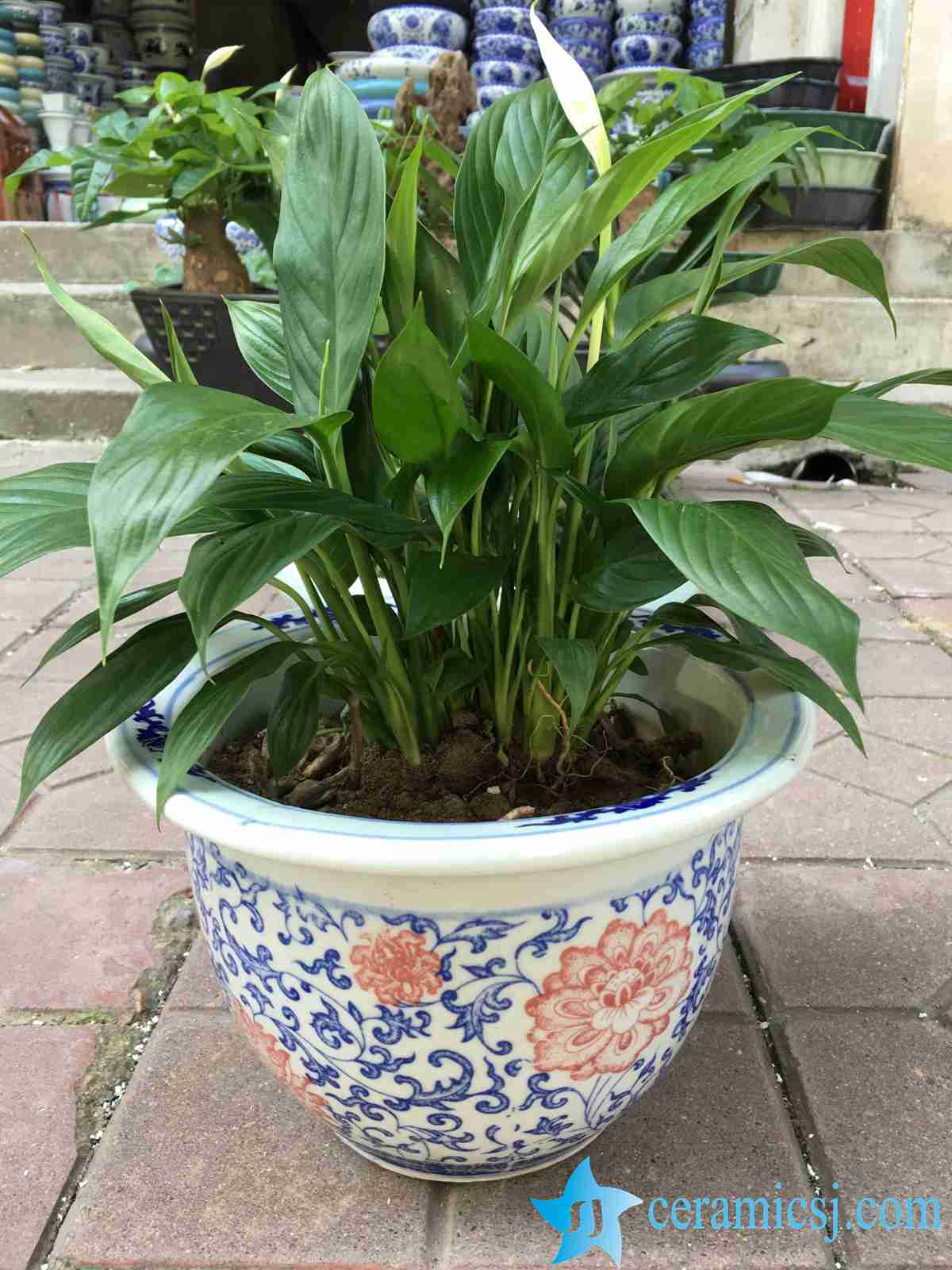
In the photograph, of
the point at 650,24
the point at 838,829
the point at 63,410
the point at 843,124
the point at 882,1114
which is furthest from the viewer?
the point at 650,24

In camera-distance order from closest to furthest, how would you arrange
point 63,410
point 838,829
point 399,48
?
point 838,829 → point 63,410 → point 399,48

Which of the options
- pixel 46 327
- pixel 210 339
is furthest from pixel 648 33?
pixel 210 339

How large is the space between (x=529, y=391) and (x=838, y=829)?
2.68 feet

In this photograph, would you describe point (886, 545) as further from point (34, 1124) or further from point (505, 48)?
point (505, 48)

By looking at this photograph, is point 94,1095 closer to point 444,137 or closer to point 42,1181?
point 42,1181

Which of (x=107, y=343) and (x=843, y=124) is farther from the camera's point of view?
(x=843, y=124)

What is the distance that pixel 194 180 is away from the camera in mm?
1793

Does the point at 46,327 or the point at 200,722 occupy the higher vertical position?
the point at 200,722

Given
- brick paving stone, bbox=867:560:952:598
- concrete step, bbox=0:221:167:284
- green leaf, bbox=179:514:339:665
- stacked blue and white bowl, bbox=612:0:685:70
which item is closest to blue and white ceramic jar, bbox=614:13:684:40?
stacked blue and white bowl, bbox=612:0:685:70

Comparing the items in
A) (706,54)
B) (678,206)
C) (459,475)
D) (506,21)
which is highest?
(506,21)

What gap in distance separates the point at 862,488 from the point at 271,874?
2.44 meters

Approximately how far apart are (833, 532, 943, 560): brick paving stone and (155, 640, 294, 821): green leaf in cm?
174

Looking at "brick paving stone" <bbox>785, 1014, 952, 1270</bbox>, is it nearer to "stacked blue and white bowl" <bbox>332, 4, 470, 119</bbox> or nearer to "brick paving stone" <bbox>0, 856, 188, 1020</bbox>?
"brick paving stone" <bbox>0, 856, 188, 1020</bbox>

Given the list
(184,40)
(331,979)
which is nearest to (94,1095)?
(331,979)
